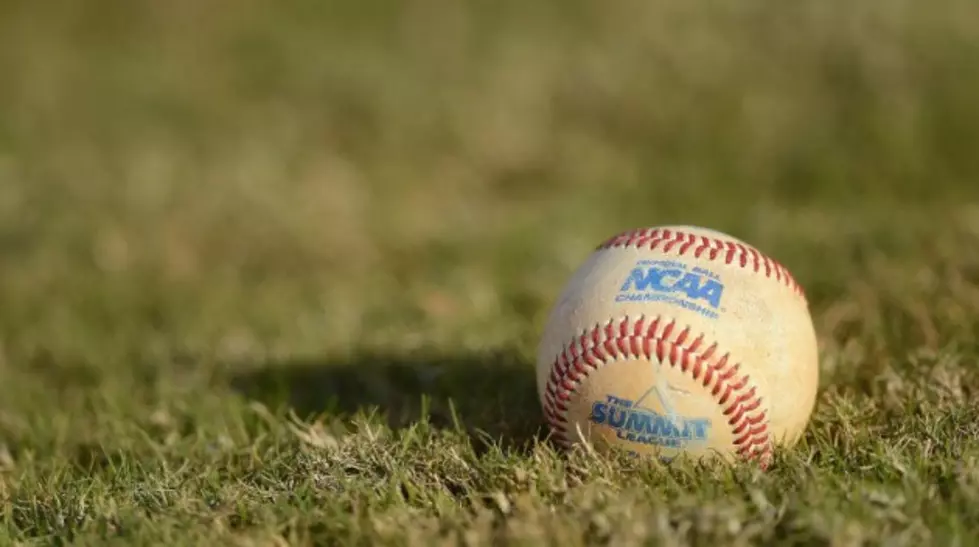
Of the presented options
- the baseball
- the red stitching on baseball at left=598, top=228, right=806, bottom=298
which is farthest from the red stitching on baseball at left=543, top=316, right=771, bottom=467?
the red stitching on baseball at left=598, top=228, right=806, bottom=298

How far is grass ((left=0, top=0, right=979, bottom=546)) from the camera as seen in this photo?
111 inches

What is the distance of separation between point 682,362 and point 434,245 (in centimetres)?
300

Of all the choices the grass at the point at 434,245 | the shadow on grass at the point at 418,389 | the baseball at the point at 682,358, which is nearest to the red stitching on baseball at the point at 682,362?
the baseball at the point at 682,358

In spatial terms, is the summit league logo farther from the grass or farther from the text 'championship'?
the grass

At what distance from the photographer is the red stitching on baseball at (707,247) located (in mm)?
3031

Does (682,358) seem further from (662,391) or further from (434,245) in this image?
(434,245)

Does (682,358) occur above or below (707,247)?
below

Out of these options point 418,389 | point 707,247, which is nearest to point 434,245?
point 418,389

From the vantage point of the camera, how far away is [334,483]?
2.96m

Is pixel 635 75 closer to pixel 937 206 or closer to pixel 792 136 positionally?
pixel 792 136

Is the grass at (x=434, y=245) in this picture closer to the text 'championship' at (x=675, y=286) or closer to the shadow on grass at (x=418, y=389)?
the shadow on grass at (x=418, y=389)

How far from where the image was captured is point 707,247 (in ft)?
Answer: 9.99

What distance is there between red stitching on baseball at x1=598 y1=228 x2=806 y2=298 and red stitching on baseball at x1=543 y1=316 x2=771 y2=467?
30 centimetres

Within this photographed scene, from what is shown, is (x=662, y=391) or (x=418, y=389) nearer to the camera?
(x=662, y=391)
